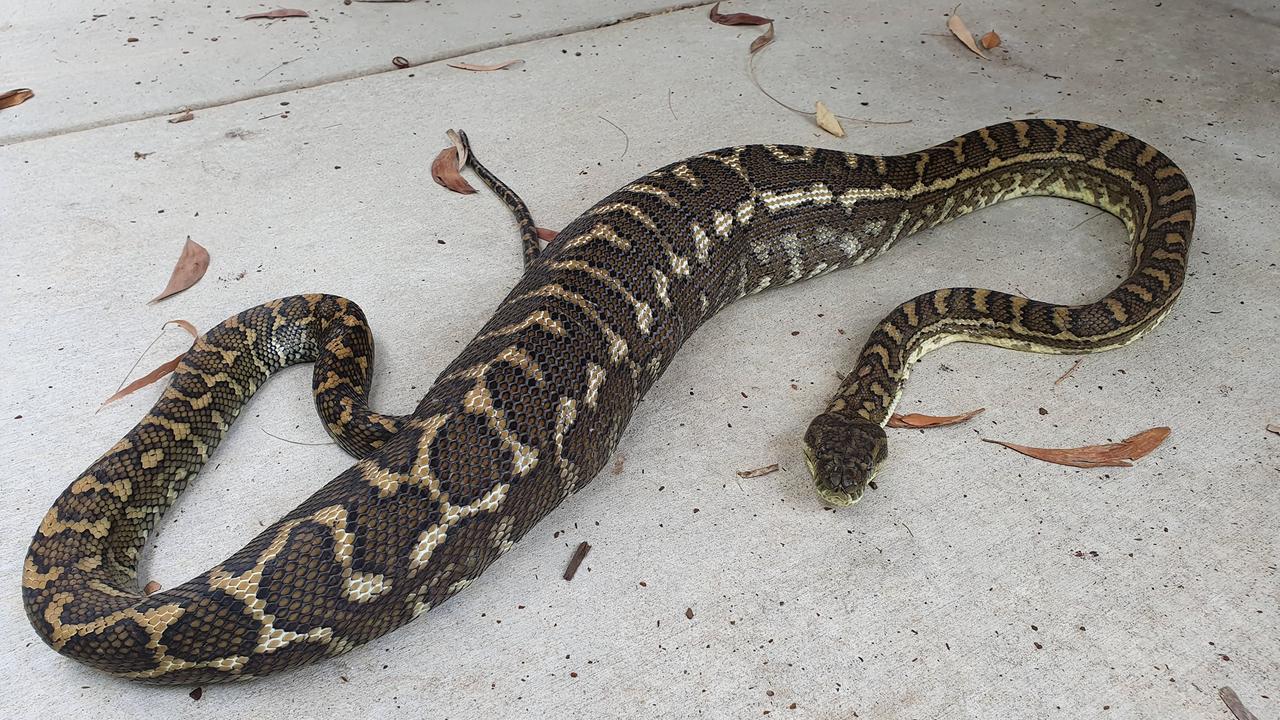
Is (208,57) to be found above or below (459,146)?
above

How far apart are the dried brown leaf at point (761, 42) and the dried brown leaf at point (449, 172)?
2.47m

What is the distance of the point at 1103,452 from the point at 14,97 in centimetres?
701

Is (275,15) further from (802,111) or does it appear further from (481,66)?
(802,111)

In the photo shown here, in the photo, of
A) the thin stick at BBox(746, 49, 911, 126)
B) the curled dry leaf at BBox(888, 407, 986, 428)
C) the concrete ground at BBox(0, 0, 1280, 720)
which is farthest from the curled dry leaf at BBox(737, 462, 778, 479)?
the thin stick at BBox(746, 49, 911, 126)

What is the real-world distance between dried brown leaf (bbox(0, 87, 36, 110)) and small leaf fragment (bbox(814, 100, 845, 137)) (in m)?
5.35

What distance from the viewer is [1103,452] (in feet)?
13.4

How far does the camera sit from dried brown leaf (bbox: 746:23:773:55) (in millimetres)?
6973

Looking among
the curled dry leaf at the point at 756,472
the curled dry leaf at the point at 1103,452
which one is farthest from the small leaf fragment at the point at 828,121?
the curled dry leaf at the point at 756,472

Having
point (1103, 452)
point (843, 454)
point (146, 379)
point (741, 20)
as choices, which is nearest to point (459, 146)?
point (146, 379)

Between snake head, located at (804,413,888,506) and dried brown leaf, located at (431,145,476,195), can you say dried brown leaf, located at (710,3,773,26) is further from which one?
snake head, located at (804,413,888,506)

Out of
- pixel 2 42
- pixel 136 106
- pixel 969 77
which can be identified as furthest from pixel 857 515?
pixel 2 42

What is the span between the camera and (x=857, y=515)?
389cm

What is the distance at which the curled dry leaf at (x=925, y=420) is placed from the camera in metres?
4.25

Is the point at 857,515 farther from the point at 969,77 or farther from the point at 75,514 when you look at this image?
the point at 969,77
